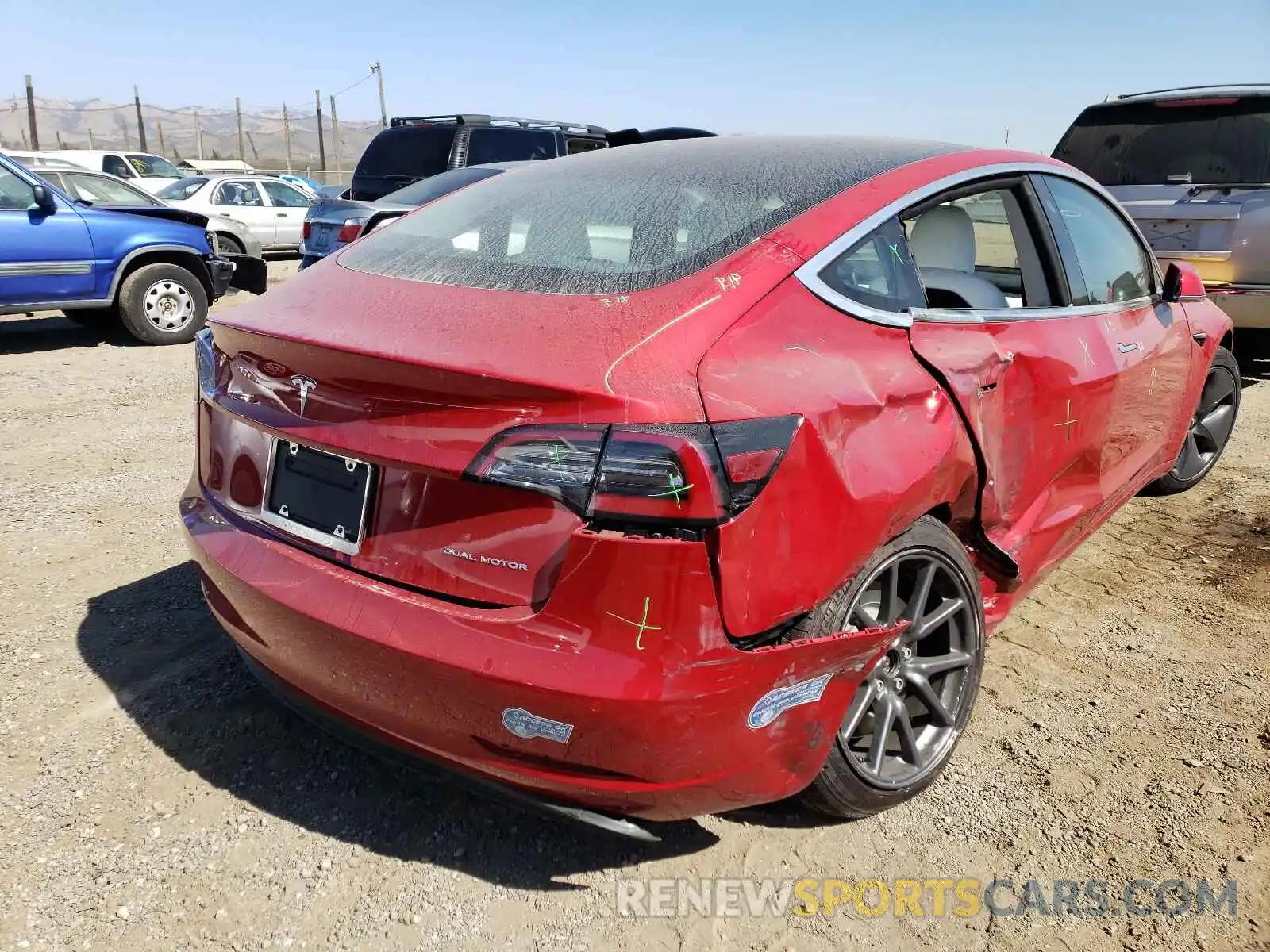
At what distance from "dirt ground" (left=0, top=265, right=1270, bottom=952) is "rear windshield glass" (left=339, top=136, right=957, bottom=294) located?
1301 mm

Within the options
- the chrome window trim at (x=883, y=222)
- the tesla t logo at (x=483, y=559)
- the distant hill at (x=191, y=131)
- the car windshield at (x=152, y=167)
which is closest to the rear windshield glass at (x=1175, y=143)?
the chrome window trim at (x=883, y=222)

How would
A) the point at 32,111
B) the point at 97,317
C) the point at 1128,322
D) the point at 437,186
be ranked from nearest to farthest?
the point at 1128,322, the point at 437,186, the point at 97,317, the point at 32,111

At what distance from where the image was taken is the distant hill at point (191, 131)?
69.0m

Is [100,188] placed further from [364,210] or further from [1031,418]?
[1031,418]

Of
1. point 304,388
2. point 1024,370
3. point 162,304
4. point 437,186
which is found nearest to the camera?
point 304,388

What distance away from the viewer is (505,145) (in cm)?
1040

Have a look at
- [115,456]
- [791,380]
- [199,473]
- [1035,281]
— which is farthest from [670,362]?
[115,456]

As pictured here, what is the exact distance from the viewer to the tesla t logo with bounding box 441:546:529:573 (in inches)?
70.1

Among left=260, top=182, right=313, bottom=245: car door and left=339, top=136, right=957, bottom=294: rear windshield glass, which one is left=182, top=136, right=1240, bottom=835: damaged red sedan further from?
left=260, top=182, right=313, bottom=245: car door

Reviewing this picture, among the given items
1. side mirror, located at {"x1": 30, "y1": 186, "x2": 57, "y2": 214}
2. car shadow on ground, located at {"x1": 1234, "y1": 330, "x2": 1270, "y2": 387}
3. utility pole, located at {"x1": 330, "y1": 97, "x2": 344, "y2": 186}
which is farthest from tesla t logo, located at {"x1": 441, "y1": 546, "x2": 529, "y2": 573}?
utility pole, located at {"x1": 330, "y1": 97, "x2": 344, "y2": 186}

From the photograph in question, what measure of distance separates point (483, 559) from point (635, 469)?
14.1 inches

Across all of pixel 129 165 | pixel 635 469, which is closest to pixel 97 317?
pixel 635 469

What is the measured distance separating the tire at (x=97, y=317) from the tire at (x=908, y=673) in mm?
8280

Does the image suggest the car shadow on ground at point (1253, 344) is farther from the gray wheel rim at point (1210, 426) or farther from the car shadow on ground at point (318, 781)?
the car shadow on ground at point (318, 781)
